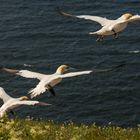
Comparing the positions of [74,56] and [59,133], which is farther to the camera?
[74,56]

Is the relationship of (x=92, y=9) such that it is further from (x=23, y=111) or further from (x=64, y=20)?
(x=23, y=111)

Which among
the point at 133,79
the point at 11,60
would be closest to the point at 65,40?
the point at 11,60

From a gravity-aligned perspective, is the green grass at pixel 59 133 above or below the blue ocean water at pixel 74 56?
above

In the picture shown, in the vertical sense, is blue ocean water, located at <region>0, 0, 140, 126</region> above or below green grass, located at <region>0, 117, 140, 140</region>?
below

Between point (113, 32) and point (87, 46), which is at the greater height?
point (113, 32)

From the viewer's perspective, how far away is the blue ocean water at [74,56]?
273 ft

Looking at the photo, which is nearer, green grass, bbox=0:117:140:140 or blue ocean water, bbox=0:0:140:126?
green grass, bbox=0:117:140:140

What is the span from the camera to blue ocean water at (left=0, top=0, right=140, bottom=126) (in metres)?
83.2

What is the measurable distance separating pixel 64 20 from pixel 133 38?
16.6 m

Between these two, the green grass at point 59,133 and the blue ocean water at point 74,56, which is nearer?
the green grass at point 59,133

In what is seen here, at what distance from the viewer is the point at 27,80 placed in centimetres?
9081

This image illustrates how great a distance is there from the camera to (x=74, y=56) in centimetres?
9575

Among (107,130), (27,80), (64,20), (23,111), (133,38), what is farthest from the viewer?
(64,20)

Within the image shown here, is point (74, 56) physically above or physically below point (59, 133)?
below
